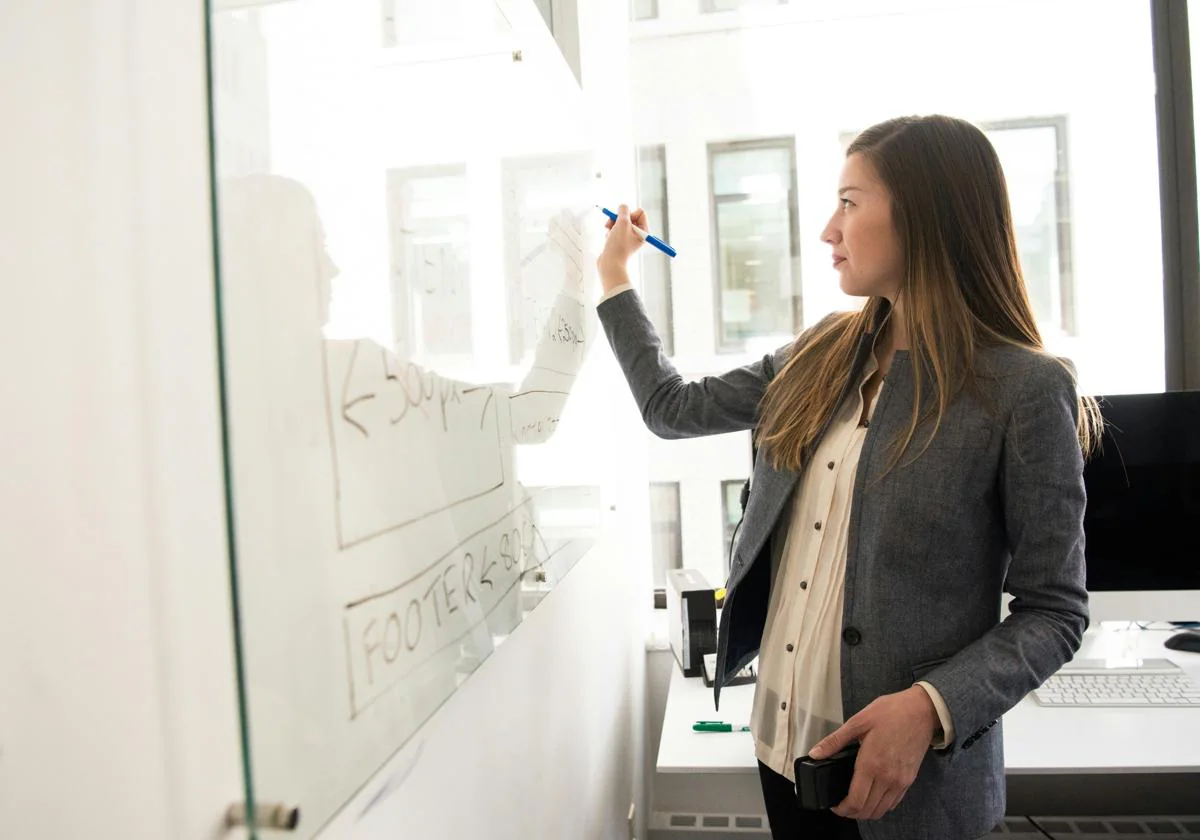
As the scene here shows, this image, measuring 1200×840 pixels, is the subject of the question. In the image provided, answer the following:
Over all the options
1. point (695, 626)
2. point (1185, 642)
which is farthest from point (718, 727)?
point (1185, 642)

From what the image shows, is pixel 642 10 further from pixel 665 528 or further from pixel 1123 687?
pixel 1123 687

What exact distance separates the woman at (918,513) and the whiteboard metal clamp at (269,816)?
26.3 inches

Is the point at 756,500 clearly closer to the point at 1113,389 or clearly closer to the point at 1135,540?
the point at 1135,540

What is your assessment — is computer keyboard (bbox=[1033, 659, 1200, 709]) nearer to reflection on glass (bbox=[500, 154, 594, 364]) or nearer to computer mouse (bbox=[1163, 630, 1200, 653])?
computer mouse (bbox=[1163, 630, 1200, 653])

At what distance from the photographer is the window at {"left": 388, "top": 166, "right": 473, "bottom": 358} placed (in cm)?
61

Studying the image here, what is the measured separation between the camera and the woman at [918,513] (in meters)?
0.93

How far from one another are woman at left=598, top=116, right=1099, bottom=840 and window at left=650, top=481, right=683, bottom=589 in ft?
4.17

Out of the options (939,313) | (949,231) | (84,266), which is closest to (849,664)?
(939,313)

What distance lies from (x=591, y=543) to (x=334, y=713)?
93cm

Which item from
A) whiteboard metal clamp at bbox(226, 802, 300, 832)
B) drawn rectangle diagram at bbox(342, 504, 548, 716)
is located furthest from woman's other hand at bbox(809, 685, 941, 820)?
whiteboard metal clamp at bbox(226, 802, 300, 832)

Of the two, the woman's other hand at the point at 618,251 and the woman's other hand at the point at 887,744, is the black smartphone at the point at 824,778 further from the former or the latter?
the woman's other hand at the point at 618,251

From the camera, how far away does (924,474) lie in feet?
3.25

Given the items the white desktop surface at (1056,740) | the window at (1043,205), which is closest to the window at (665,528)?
the white desktop surface at (1056,740)

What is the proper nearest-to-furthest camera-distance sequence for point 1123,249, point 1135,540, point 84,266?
point 84,266 < point 1135,540 < point 1123,249
